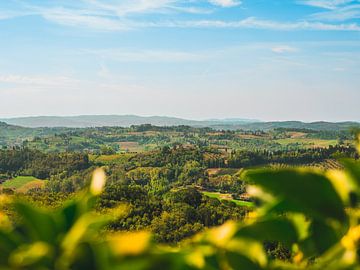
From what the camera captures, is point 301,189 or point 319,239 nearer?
point 301,189

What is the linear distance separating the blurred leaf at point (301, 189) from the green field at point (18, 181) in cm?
11984

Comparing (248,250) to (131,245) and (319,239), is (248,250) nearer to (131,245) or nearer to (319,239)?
(319,239)

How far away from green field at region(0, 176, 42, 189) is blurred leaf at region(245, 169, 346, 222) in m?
120

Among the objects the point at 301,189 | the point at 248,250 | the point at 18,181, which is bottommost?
the point at 18,181

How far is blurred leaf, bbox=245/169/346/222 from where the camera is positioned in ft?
1.90

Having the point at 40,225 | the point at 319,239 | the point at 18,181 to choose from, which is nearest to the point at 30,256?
the point at 40,225

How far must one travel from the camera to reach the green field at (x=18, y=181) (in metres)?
114

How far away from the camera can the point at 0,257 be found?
0.61 metres

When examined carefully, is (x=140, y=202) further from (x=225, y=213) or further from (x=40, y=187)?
(x=40, y=187)

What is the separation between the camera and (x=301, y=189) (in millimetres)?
603

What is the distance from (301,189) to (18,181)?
128m

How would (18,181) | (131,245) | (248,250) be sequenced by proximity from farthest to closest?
(18,181) < (248,250) < (131,245)

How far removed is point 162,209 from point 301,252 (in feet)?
255

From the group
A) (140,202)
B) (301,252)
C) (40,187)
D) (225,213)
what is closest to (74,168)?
(40,187)
